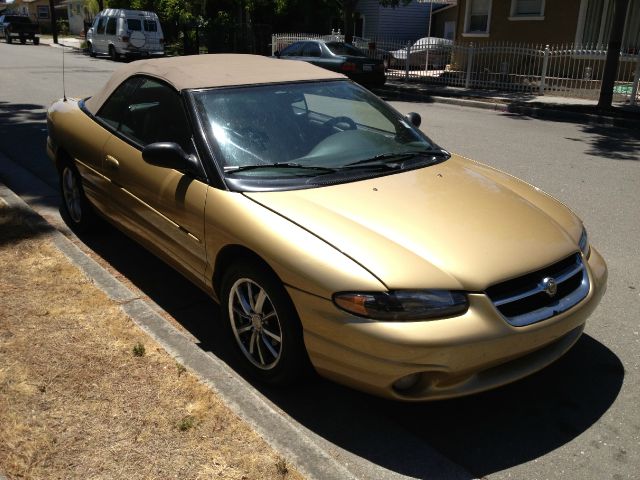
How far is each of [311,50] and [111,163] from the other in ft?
47.3

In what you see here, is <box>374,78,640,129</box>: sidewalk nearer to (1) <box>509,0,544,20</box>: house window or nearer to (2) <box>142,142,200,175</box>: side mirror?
(1) <box>509,0,544,20</box>: house window

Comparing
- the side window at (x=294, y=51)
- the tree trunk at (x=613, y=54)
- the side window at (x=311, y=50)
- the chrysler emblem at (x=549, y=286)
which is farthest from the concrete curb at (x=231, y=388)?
the side window at (x=294, y=51)

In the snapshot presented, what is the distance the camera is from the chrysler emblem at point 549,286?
2.94m

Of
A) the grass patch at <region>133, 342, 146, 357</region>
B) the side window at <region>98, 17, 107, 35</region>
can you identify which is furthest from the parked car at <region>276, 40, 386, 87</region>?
the grass patch at <region>133, 342, 146, 357</region>

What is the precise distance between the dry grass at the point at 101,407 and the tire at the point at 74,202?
132 cm

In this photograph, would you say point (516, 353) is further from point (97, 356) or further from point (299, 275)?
point (97, 356)

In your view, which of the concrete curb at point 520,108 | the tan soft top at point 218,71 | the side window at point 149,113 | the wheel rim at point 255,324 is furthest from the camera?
the concrete curb at point 520,108

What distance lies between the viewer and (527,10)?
1928 centimetres

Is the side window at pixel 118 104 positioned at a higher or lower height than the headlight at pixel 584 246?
higher

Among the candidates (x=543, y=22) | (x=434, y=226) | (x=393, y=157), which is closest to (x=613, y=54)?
(x=543, y=22)

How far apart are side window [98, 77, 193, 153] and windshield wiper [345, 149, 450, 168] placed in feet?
3.44

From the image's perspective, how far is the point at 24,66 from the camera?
23109 mm

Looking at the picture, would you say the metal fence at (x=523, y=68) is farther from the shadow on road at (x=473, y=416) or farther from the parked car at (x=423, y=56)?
the shadow on road at (x=473, y=416)

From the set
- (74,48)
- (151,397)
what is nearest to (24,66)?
(74,48)
